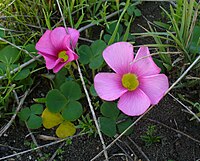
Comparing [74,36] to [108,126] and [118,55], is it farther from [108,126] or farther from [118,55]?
[108,126]

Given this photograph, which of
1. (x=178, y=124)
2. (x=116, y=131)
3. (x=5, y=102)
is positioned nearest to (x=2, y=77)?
(x=5, y=102)

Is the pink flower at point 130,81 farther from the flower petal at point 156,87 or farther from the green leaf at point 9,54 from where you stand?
the green leaf at point 9,54

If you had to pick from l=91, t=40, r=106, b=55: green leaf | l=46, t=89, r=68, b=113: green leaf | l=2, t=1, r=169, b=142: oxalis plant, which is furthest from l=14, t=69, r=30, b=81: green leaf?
l=91, t=40, r=106, b=55: green leaf

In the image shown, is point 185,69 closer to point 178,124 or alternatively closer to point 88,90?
point 178,124

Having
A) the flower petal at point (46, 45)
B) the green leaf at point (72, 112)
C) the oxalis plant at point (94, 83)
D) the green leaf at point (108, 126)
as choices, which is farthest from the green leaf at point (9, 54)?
the green leaf at point (108, 126)

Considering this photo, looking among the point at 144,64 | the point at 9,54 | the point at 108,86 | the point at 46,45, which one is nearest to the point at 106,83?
the point at 108,86
